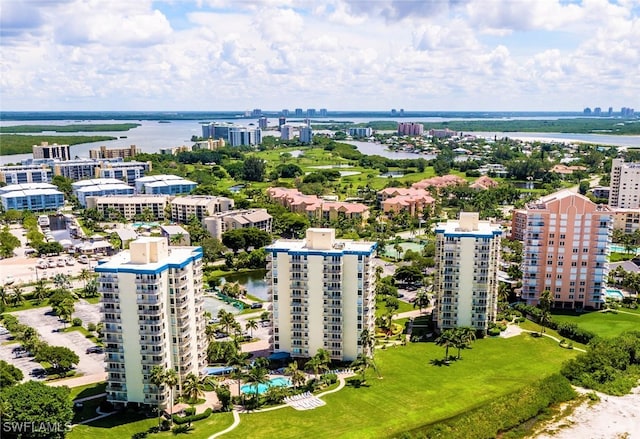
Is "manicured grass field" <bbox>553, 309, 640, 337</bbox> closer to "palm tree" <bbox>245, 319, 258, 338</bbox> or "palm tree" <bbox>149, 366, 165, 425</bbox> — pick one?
"palm tree" <bbox>245, 319, 258, 338</bbox>

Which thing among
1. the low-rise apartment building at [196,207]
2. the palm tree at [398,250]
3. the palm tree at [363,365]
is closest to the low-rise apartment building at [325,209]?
the low-rise apartment building at [196,207]

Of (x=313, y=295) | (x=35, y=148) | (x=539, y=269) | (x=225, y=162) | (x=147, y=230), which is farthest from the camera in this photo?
(x=225, y=162)

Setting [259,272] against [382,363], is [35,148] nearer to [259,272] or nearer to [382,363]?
[259,272]

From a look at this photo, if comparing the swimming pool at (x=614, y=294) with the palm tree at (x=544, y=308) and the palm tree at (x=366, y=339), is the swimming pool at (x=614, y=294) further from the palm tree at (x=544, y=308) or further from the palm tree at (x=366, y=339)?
the palm tree at (x=366, y=339)

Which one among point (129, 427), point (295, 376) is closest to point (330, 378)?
point (295, 376)

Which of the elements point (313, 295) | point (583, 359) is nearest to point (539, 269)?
point (583, 359)

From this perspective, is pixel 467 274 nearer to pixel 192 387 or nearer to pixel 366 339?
pixel 366 339
